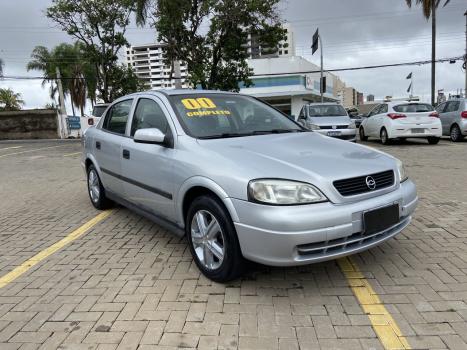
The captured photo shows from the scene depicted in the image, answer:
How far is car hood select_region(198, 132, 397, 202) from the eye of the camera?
9.89 ft

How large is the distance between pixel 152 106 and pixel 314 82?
5065 centimetres

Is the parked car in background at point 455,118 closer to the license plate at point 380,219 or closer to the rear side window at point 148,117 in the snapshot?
the license plate at point 380,219

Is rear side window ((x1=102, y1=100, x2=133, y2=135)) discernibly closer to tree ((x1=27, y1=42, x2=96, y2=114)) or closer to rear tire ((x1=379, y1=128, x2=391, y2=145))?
rear tire ((x1=379, y1=128, x2=391, y2=145))

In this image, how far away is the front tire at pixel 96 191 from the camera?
5.78 meters

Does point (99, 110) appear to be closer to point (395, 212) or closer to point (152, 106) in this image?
point (152, 106)

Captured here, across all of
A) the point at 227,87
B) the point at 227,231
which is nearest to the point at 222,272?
the point at 227,231

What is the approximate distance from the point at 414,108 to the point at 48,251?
12182mm

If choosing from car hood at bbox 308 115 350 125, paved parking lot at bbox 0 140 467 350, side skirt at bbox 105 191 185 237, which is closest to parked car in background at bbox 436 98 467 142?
car hood at bbox 308 115 350 125

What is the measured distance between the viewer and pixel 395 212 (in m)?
3.29

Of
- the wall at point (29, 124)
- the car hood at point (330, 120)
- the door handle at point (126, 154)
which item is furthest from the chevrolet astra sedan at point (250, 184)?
the wall at point (29, 124)

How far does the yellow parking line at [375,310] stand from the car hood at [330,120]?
390 inches

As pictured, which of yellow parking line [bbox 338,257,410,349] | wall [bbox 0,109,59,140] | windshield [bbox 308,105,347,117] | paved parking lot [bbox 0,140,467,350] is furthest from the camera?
wall [bbox 0,109,59,140]

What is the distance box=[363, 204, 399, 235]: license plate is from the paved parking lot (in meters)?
0.49

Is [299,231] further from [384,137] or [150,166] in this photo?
[384,137]
